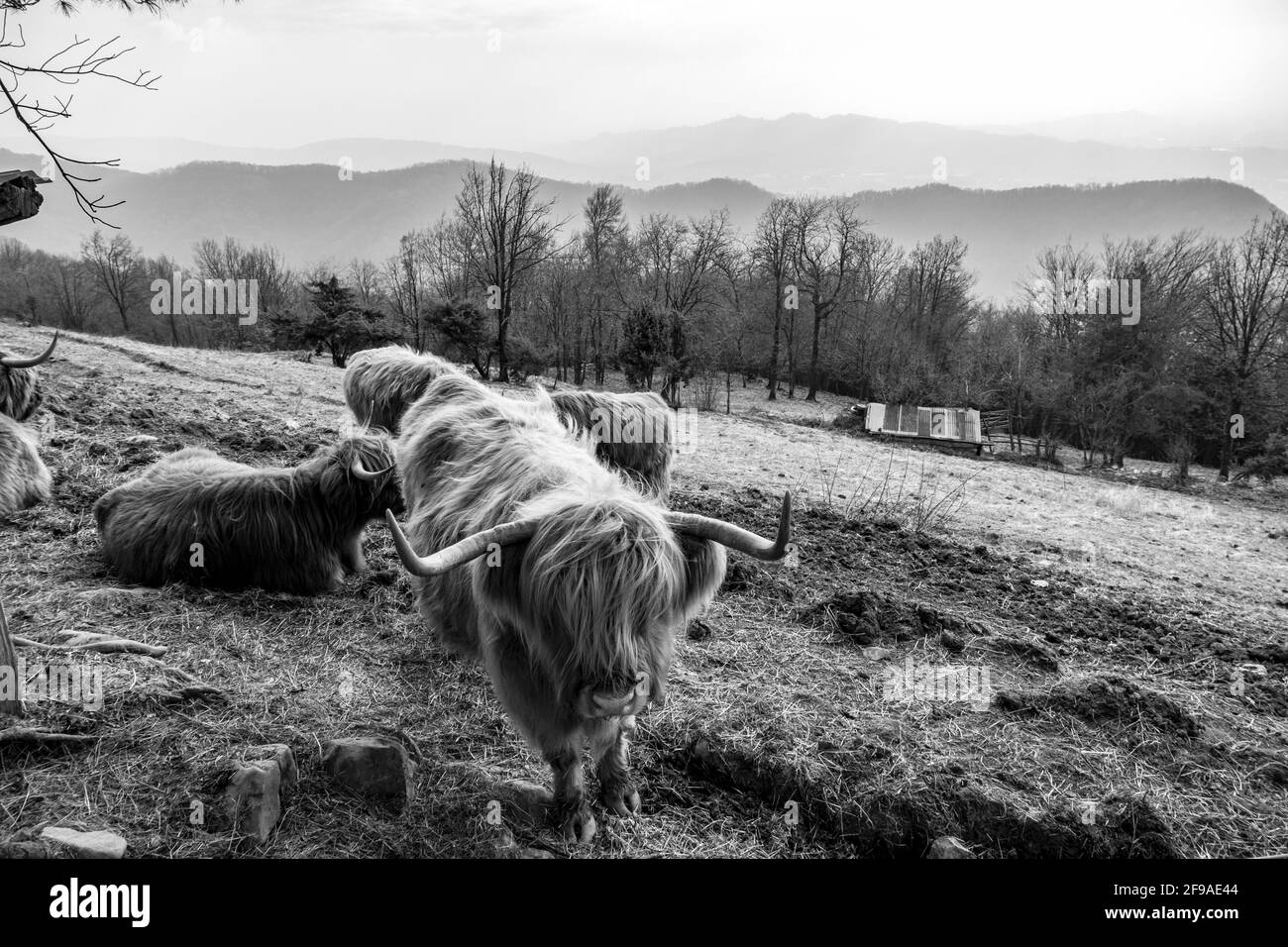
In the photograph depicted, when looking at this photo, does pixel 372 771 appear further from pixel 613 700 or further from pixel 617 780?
pixel 613 700

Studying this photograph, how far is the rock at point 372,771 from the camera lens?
10.2 feet

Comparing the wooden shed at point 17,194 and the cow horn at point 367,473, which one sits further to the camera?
the cow horn at point 367,473

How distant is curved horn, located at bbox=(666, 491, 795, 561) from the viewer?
8.36 feet

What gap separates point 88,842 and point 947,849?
3.49 meters

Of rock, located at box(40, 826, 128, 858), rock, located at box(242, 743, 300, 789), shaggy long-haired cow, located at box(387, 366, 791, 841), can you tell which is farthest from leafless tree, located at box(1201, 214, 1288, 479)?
rock, located at box(40, 826, 128, 858)

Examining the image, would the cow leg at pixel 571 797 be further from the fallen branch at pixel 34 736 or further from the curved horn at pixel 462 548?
the fallen branch at pixel 34 736

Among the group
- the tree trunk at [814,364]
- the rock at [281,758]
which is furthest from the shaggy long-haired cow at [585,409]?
the tree trunk at [814,364]

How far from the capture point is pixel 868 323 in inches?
1875

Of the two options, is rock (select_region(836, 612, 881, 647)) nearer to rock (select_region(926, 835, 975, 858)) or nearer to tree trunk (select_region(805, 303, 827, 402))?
rock (select_region(926, 835, 975, 858))

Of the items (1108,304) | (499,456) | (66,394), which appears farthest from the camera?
(1108,304)

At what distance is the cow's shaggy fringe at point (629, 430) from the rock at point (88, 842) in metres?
4.92
